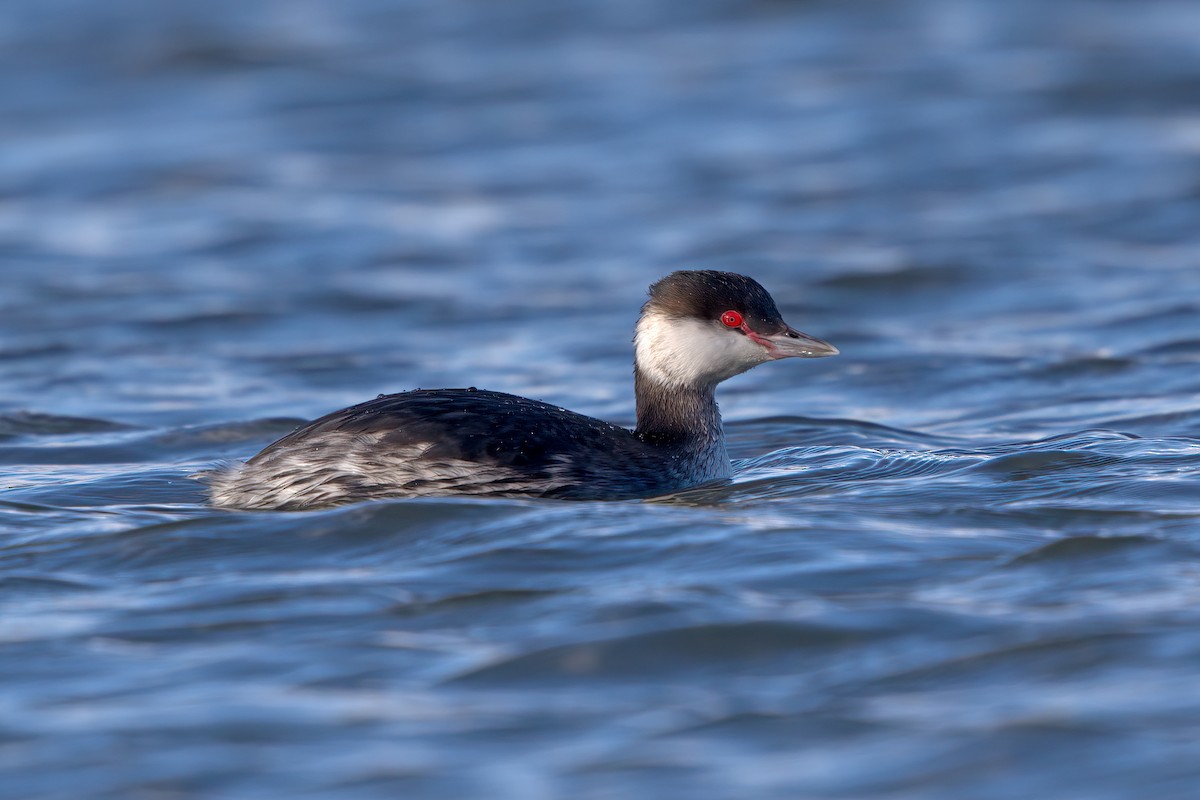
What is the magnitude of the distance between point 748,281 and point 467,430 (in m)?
1.72

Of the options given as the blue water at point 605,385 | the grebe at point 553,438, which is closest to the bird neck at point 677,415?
the grebe at point 553,438

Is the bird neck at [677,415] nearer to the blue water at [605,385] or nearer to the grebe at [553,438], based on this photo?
the grebe at [553,438]

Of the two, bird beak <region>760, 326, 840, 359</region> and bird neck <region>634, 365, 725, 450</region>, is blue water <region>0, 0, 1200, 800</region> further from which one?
bird beak <region>760, 326, 840, 359</region>

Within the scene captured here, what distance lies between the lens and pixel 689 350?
8.30 m

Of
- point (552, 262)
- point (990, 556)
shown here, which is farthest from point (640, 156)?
point (990, 556)

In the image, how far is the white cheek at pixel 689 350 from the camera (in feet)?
27.2

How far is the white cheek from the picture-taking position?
27.2 feet

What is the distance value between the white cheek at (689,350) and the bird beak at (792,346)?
0.05m

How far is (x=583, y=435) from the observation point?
7.65 m

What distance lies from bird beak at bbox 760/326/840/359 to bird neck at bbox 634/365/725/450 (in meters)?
0.35

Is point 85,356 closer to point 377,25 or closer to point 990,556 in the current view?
point 990,556

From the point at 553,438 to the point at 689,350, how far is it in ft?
3.51

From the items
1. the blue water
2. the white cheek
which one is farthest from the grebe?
the blue water

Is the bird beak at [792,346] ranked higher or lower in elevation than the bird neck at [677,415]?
higher
